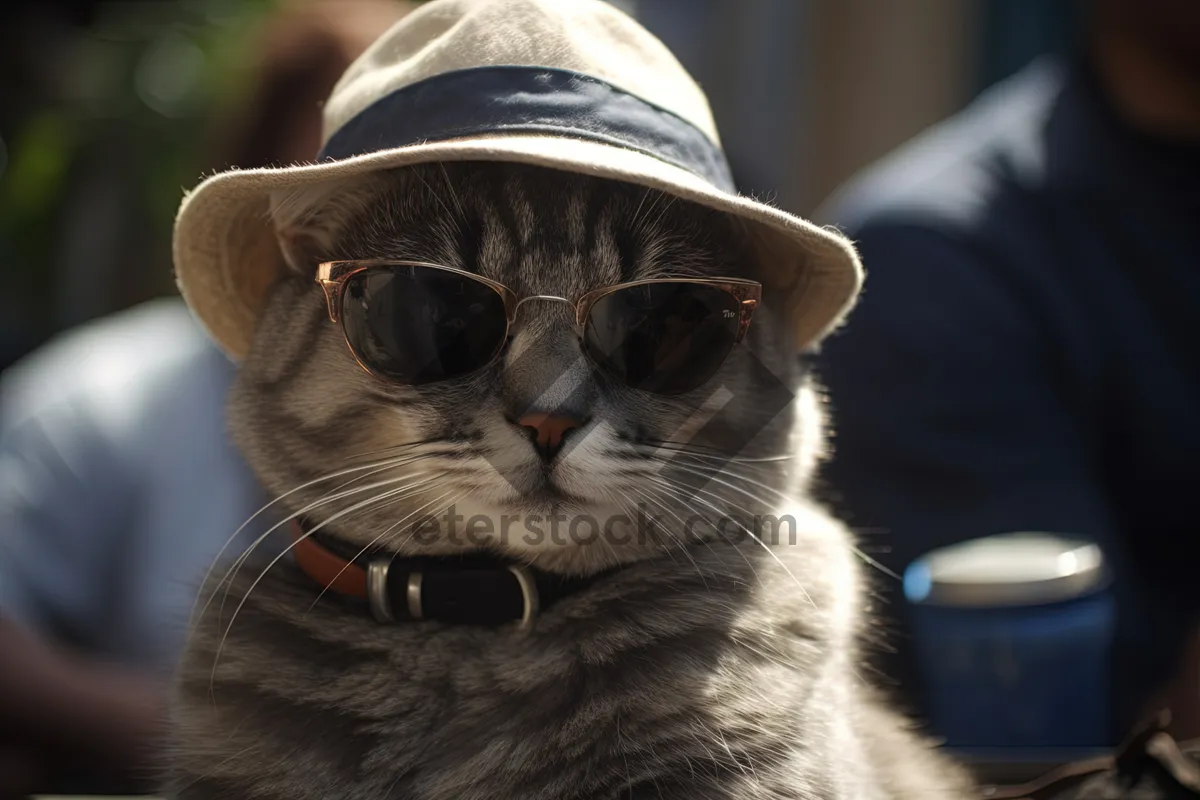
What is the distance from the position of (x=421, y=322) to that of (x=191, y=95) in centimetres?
231

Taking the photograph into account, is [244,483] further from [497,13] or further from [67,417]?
[497,13]

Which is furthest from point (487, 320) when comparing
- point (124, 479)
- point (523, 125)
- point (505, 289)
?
point (124, 479)

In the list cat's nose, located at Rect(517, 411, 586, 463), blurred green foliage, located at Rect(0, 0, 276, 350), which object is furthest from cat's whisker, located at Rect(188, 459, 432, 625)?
blurred green foliage, located at Rect(0, 0, 276, 350)

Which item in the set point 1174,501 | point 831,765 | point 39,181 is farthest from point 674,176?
point 39,181

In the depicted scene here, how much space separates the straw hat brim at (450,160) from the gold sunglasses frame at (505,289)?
0.17 ft

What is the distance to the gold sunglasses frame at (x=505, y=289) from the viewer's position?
724mm

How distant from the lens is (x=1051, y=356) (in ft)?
5.09

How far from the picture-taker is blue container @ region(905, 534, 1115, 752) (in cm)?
118

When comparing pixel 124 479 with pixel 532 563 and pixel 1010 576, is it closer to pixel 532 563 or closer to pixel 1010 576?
pixel 532 563

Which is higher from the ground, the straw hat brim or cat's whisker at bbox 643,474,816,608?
the straw hat brim

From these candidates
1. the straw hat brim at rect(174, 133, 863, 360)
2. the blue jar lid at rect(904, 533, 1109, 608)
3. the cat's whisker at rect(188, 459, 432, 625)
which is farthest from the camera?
the blue jar lid at rect(904, 533, 1109, 608)

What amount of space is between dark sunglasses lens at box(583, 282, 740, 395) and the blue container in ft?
1.91

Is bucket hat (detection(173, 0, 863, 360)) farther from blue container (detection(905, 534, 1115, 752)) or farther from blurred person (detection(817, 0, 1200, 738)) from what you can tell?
blurred person (detection(817, 0, 1200, 738))

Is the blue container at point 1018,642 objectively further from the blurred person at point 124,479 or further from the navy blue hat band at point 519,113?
the blurred person at point 124,479
